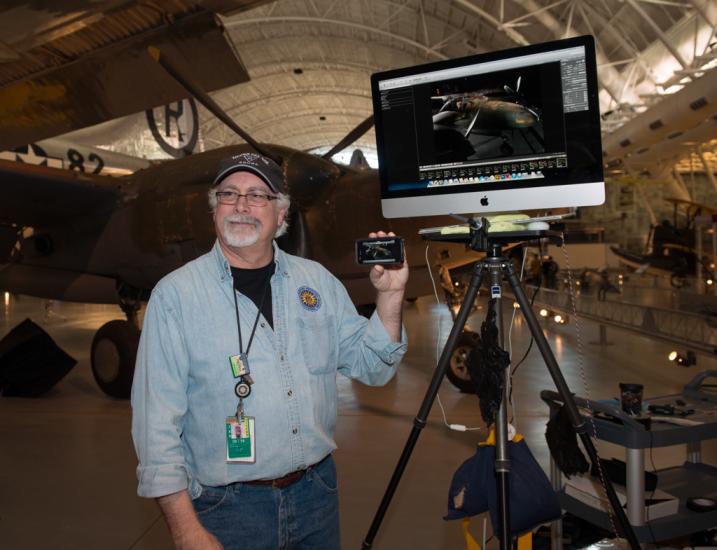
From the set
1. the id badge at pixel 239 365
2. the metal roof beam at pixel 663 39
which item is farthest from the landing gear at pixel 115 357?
the metal roof beam at pixel 663 39

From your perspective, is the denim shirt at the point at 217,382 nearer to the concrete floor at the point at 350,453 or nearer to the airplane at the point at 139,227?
the concrete floor at the point at 350,453

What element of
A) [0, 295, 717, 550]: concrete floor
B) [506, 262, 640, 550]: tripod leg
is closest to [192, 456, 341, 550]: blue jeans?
[506, 262, 640, 550]: tripod leg

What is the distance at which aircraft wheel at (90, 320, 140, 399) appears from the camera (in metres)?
7.02

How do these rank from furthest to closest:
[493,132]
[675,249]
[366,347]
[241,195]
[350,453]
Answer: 1. [675,249]
2. [350,453]
3. [493,132]
4. [366,347]
5. [241,195]

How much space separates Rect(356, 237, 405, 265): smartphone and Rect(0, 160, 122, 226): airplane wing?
627cm

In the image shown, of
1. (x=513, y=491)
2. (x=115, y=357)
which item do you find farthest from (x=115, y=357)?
(x=513, y=491)

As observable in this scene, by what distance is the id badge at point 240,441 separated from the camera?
178 cm

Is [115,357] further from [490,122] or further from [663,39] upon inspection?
[663,39]

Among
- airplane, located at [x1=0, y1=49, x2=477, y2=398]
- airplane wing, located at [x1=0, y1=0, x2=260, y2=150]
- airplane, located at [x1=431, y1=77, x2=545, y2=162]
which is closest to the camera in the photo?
airplane, located at [x1=431, y1=77, x2=545, y2=162]

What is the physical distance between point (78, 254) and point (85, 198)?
93 centimetres

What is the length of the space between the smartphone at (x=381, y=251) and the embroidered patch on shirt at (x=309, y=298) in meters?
0.22

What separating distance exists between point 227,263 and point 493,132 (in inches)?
43.4

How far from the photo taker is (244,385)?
1781 millimetres

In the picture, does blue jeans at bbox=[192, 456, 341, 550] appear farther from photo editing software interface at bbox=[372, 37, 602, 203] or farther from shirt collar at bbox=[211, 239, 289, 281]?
photo editing software interface at bbox=[372, 37, 602, 203]
